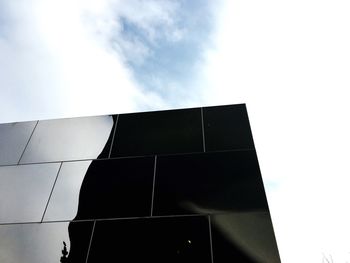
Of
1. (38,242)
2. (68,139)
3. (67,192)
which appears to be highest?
(68,139)

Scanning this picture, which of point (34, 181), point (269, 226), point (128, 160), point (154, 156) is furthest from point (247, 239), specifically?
point (34, 181)

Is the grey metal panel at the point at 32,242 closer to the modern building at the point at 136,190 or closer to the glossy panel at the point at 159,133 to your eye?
the modern building at the point at 136,190

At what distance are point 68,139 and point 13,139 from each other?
1.06 m

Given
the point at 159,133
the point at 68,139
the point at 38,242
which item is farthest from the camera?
the point at 68,139

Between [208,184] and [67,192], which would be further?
[67,192]

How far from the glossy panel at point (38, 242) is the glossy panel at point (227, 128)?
2182 mm

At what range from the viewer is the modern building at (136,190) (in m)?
3.30

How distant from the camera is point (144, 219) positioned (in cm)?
358

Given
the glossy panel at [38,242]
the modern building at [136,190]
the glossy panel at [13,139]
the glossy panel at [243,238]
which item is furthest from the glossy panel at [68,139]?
the glossy panel at [243,238]

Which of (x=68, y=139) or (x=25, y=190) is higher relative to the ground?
(x=68, y=139)

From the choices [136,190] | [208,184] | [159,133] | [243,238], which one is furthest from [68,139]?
[243,238]

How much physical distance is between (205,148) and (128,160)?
1217 mm

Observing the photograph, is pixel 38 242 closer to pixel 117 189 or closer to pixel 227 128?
pixel 117 189

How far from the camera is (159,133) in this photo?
15.3ft
